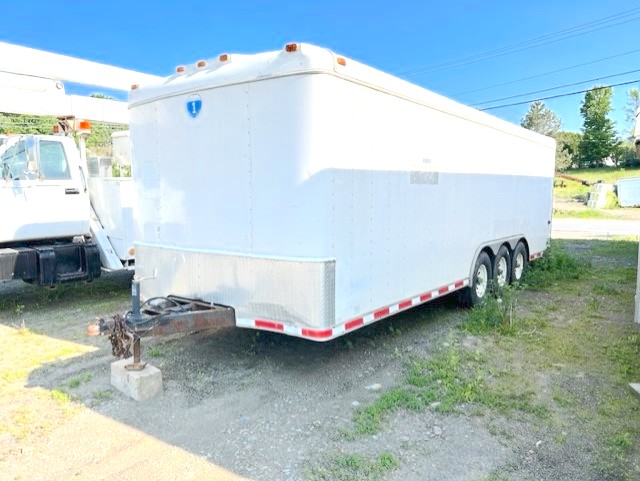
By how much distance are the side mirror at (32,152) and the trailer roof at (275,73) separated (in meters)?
2.43

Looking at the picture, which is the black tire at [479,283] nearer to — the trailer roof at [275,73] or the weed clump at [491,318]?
the weed clump at [491,318]

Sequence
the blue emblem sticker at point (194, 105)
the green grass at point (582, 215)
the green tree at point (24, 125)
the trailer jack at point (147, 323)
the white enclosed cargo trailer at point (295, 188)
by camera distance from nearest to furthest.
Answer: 1. the white enclosed cargo trailer at point (295, 188)
2. the trailer jack at point (147, 323)
3. the blue emblem sticker at point (194, 105)
4. the green tree at point (24, 125)
5. the green grass at point (582, 215)

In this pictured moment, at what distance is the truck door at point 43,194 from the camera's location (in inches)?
281

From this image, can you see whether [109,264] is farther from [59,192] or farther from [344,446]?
[344,446]

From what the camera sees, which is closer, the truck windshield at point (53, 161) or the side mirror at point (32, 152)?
the side mirror at point (32, 152)

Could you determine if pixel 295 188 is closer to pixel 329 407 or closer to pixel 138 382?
pixel 329 407

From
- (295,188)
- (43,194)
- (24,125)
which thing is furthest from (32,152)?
(295,188)

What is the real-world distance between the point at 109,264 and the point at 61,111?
2.51 meters

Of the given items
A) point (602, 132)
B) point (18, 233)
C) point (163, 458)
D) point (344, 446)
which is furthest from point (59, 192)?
point (602, 132)

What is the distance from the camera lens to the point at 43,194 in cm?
744

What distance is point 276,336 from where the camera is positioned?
610cm

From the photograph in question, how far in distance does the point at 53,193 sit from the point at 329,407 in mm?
5492

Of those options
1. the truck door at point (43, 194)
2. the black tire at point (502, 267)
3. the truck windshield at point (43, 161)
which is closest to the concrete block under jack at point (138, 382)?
the truck door at point (43, 194)

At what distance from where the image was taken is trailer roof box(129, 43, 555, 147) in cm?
418
